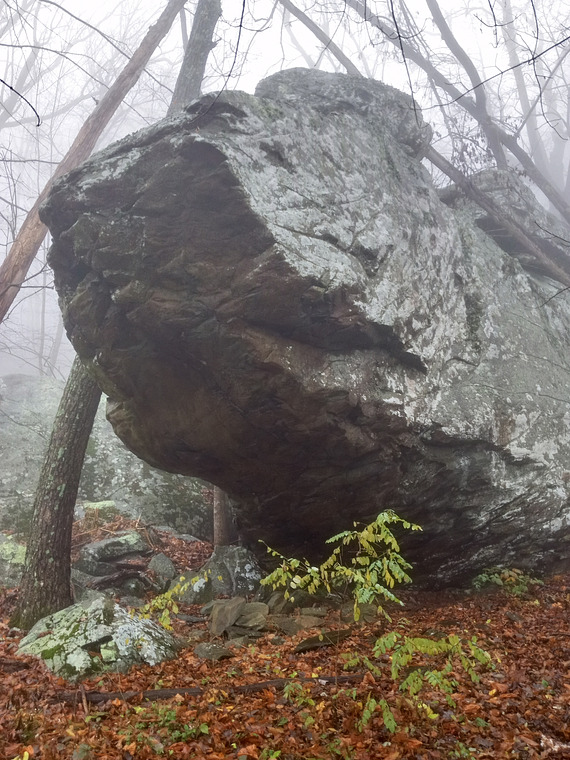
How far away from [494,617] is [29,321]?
42810mm

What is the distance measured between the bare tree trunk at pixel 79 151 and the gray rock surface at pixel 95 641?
4637mm

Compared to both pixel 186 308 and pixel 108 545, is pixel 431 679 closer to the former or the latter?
pixel 186 308

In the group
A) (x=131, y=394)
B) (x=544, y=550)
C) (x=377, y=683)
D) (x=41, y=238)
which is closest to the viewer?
(x=377, y=683)

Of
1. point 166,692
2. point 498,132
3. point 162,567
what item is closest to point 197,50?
point 498,132

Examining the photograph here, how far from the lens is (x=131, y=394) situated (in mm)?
6219

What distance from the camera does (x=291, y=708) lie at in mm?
4035

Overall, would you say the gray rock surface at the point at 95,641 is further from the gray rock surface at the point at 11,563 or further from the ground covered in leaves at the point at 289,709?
the gray rock surface at the point at 11,563

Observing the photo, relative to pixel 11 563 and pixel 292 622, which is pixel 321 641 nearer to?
pixel 292 622

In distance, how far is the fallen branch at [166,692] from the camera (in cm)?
436

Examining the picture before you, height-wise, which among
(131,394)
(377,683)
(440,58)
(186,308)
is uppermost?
(440,58)

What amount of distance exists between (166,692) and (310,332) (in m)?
3.75

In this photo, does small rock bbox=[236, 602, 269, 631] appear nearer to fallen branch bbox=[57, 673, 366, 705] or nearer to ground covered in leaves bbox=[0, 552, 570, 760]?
ground covered in leaves bbox=[0, 552, 570, 760]

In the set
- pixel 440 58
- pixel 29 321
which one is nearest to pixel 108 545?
pixel 440 58

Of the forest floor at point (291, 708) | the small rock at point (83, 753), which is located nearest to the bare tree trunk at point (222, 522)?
the forest floor at point (291, 708)
